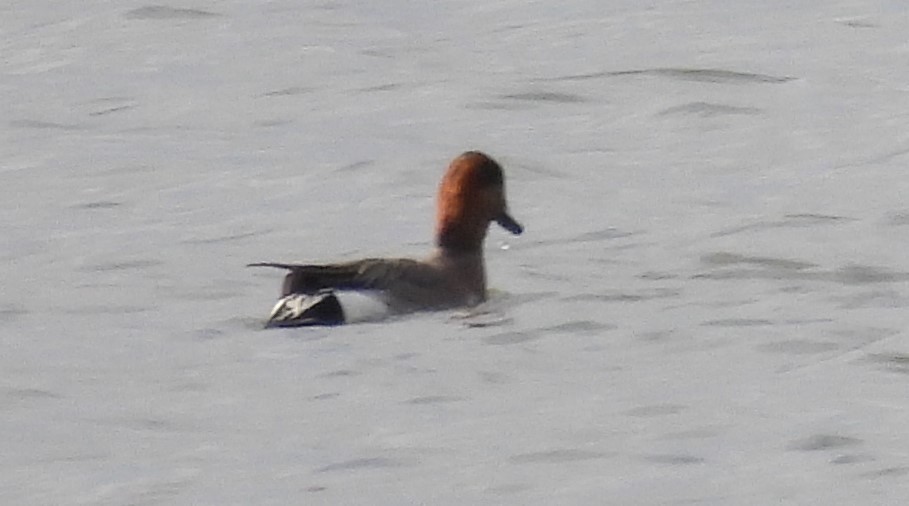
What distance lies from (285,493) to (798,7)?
35.7ft

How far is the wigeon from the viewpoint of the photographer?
11.5m

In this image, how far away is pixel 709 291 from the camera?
12.3m

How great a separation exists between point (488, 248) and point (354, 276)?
2.01 m

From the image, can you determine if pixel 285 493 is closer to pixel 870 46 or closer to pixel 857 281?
pixel 857 281

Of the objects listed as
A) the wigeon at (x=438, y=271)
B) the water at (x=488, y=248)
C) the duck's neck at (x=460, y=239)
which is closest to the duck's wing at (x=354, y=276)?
the wigeon at (x=438, y=271)

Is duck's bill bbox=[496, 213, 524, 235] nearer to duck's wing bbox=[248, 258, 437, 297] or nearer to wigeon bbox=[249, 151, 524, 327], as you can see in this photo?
wigeon bbox=[249, 151, 524, 327]

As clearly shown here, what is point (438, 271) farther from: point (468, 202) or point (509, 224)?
point (509, 224)

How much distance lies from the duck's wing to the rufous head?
0.39m

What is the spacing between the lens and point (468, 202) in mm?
12398

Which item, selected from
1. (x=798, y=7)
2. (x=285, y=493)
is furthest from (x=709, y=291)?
(x=798, y=7)

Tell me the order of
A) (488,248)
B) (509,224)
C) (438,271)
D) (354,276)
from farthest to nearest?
(488,248) → (509,224) → (438,271) → (354,276)

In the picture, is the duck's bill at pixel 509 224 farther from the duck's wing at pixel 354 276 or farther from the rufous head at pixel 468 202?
the duck's wing at pixel 354 276

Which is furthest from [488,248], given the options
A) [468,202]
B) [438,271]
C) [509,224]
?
[438,271]

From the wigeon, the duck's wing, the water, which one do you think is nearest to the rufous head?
the wigeon
